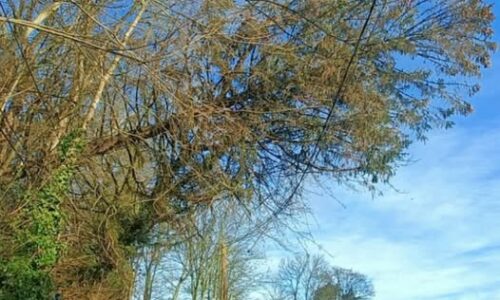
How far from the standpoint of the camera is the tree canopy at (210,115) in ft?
32.7

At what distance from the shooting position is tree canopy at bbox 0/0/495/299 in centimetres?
997

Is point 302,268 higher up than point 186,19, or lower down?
higher up

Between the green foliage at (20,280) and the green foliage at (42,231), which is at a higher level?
the green foliage at (42,231)

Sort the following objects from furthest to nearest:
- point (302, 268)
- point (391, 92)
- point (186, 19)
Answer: point (302, 268), point (391, 92), point (186, 19)

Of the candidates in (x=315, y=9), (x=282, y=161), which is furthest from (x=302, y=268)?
(x=315, y=9)

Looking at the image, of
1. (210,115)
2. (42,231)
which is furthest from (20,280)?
(210,115)

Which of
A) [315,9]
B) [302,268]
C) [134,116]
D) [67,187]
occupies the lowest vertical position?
Answer: [67,187]

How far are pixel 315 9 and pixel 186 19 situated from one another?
113 inches

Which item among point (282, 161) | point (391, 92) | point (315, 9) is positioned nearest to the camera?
point (315, 9)

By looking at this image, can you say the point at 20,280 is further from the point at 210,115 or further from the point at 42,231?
the point at 210,115

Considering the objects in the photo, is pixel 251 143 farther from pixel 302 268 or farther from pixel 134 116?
pixel 302 268

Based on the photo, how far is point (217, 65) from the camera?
10578 millimetres

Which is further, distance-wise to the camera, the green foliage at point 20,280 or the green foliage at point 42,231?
the green foliage at point 42,231

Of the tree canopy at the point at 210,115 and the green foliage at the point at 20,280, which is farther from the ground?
the tree canopy at the point at 210,115
